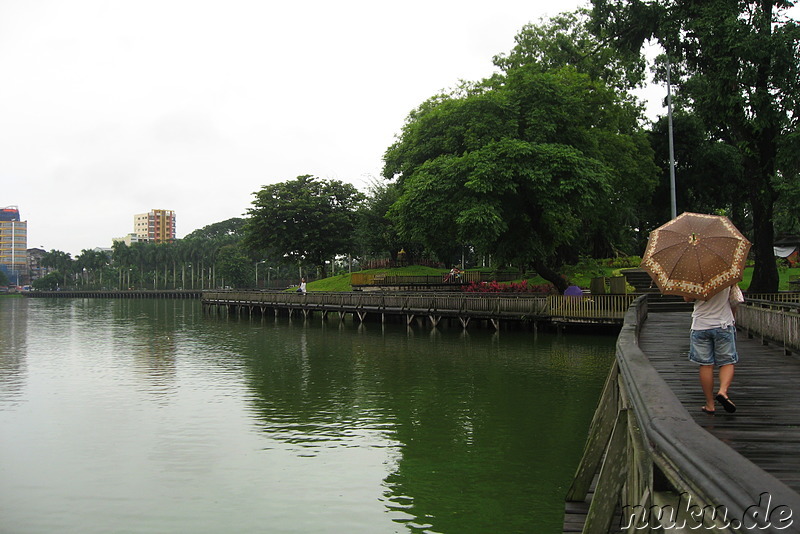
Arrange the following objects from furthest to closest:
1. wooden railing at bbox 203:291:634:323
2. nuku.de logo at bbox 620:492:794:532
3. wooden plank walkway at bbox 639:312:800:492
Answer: wooden railing at bbox 203:291:634:323
wooden plank walkway at bbox 639:312:800:492
nuku.de logo at bbox 620:492:794:532

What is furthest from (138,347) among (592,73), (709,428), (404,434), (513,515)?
(592,73)

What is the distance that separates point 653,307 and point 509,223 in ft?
26.4

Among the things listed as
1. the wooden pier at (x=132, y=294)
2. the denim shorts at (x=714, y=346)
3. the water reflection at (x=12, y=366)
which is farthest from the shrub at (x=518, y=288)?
the wooden pier at (x=132, y=294)

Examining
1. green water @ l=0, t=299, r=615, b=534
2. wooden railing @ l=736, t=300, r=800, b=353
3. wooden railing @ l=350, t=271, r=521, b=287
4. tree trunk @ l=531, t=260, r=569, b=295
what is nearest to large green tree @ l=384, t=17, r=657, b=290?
tree trunk @ l=531, t=260, r=569, b=295

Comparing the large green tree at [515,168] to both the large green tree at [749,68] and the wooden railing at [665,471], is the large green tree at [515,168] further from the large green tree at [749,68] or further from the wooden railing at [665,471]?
the wooden railing at [665,471]

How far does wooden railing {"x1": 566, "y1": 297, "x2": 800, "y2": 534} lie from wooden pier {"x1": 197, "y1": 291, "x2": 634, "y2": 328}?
2112cm

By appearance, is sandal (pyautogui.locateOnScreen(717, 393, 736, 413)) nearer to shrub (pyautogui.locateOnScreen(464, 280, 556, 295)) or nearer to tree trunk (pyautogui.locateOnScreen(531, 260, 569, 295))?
tree trunk (pyautogui.locateOnScreen(531, 260, 569, 295))

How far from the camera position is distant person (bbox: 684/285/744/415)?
A: 684 centimetres

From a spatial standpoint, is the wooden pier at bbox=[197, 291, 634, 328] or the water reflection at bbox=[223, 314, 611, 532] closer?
the water reflection at bbox=[223, 314, 611, 532]

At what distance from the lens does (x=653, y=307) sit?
2647 centimetres

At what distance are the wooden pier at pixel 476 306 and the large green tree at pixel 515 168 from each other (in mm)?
2449

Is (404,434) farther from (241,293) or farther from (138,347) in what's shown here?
(241,293)

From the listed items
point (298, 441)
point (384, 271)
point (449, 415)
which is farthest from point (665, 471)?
point (384, 271)

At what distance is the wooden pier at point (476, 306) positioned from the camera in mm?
27406
